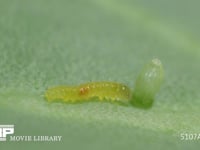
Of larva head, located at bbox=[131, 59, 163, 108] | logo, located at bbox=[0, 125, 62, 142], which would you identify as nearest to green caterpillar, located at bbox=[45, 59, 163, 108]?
larva head, located at bbox=[131, 59, 163, 108]

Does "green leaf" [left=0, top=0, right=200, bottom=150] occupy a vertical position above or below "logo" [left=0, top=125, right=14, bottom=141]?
above

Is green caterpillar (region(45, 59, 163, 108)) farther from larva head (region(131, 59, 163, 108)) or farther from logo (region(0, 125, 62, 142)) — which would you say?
logo (region(0, 125, 62, 142))

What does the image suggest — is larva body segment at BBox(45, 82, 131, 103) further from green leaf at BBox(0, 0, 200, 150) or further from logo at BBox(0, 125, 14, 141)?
logo at BBox(0, 125, 14, 141)

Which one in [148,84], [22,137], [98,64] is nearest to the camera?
[22,137]

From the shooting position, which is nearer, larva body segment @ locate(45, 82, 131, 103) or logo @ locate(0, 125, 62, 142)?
logo @ locate(0, 125, 62, 142)

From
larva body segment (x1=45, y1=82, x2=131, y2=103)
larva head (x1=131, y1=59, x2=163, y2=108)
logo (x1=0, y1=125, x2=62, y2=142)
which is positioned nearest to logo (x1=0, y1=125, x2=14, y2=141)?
logo (x1=0, y1=125, x2=62, y2=142)

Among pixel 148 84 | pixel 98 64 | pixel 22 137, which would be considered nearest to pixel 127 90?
pixel 148 84

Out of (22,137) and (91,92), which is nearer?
(22,137)

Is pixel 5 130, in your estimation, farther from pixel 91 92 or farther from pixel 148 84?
pixel 148 84
